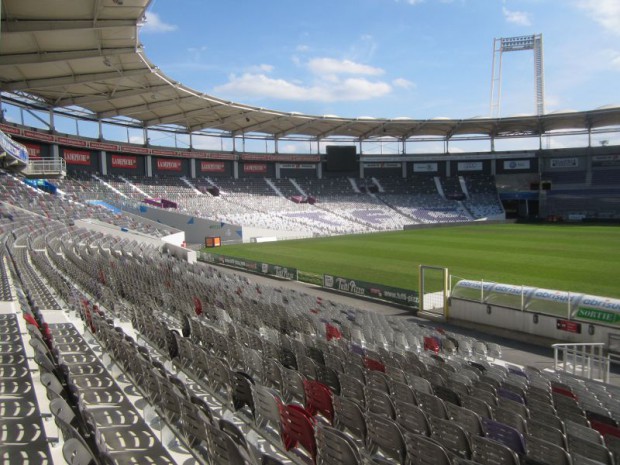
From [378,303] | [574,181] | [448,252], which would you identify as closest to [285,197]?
[448,252]

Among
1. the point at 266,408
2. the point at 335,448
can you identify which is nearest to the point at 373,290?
the point at 266,408

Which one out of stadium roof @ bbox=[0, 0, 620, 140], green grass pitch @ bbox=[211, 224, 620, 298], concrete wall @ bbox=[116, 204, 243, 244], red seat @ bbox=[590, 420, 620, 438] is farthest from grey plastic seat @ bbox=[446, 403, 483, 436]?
concrete wall @ bbox=[116, 204, 243, 244]

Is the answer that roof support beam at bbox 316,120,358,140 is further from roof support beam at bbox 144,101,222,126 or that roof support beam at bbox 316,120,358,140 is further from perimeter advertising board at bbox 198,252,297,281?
perimeter advertising board at bbox 198,252,297,281

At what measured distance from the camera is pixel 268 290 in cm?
1506

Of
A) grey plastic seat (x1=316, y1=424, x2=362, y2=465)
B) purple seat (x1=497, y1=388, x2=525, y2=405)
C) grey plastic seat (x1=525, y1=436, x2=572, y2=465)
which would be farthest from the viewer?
purple seat (x1=497, y1=388, x2=525, y2=405)

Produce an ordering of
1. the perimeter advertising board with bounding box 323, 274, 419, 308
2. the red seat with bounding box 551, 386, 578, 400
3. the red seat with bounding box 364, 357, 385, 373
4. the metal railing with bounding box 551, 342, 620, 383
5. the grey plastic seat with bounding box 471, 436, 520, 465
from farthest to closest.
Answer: the perimeter advertising board with bounding box 323, 274, 419, 308 < the metal railing with bounding box 551, 342, 620, 383 < the red seat with bounding box 364, 357, 385, 373 < the red seat with bounding box 551, 386, 578, 400 < the grey plastic seat with bounding box 471, 436, 520, 465

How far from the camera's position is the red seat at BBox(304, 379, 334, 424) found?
508 centimetres

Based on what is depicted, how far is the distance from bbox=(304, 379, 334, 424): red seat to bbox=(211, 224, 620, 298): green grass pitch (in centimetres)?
1528

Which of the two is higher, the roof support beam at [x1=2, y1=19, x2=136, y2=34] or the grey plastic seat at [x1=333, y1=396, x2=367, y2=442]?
the roof support beam at [x1=2, y1=19, x2=136, y2=34]

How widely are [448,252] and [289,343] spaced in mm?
25474

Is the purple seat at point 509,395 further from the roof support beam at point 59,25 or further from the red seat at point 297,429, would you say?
the roof support beam at point 59,25

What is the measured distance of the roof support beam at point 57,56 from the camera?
25547mm

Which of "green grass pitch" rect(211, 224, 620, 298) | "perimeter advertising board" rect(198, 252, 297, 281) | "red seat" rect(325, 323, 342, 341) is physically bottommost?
"green grass pitch" rect(211, 224, 620, 298)

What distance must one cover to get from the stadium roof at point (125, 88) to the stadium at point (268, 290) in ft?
0.65
